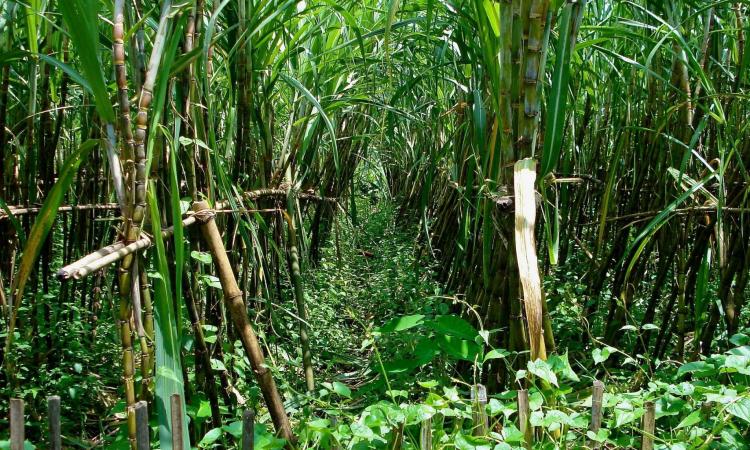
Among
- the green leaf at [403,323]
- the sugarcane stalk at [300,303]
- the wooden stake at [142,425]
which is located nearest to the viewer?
the wooden stake at [142,425]

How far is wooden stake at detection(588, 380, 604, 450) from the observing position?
108 cm

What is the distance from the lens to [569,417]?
3.60 feet

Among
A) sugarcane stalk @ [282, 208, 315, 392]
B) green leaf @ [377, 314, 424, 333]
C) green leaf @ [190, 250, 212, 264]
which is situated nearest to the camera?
green leaf @ [190, 250, 212, 264]

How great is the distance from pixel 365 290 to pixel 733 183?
2056 millimetres

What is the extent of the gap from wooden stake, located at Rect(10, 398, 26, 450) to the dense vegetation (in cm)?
14

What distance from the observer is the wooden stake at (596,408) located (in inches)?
42.4

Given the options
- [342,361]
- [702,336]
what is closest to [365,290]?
[342,361]

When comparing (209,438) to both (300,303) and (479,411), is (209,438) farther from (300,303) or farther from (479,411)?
(300,303)

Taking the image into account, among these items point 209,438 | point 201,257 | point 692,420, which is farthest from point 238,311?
point 692,420

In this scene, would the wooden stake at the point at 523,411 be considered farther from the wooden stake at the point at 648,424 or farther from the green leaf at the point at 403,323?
the green leaf at the point at 403,323

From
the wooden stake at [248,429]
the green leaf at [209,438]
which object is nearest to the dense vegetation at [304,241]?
the green leaf at [209,438]

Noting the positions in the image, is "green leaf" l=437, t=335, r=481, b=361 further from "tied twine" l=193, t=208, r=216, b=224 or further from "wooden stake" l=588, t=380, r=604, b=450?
"tied twine" l=193, t=208, r=216, b=224

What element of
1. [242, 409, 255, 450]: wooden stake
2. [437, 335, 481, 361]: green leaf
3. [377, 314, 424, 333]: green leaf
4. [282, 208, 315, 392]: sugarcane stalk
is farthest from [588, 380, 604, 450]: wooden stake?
[282, 208, 315, 392]: sugarcane stalk

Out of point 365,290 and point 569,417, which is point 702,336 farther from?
point 365,290
